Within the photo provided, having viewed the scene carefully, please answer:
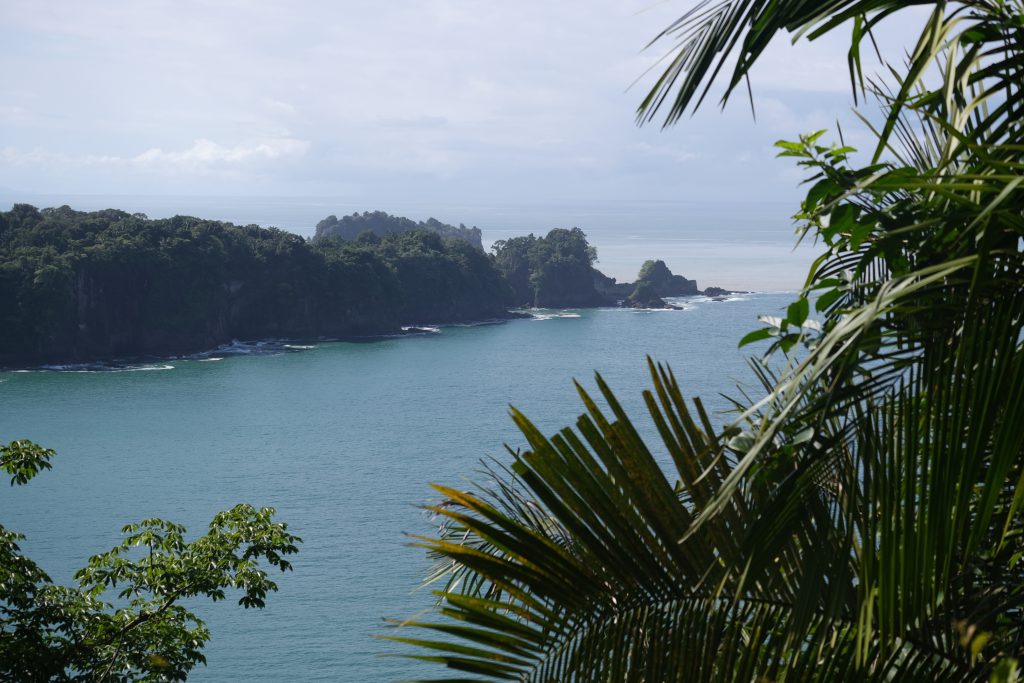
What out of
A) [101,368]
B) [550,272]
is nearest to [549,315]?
[550,272]

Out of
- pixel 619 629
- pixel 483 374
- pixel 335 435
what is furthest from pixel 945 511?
pixel 483 374

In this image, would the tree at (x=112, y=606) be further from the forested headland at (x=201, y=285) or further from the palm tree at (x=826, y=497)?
the forested headland at (x=201, y=285)

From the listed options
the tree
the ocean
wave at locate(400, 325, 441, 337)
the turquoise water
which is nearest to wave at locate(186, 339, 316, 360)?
the ocean

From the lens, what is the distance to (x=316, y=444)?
30.3 metres

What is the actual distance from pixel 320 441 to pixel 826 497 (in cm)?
3007

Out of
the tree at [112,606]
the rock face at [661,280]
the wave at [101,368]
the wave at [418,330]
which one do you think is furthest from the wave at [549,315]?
the tree at [112,606]

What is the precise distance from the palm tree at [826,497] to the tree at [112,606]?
18.3 ft

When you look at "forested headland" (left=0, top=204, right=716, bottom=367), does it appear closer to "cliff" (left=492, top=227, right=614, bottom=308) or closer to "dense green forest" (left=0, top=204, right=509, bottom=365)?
"dense green forest" (left=0, top=204, right=509, bottom=365)

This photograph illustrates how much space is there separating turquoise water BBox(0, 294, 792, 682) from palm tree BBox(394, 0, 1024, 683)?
350 inches

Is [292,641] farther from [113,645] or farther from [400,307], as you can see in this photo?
[400,307]

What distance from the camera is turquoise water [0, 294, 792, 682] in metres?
17.6

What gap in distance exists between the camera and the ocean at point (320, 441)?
17641mm

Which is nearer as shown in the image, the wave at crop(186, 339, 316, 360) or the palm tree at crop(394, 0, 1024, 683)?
the palm tree at crop(394, 0, 1024, 683)

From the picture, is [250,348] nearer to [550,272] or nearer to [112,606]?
[550,272]
